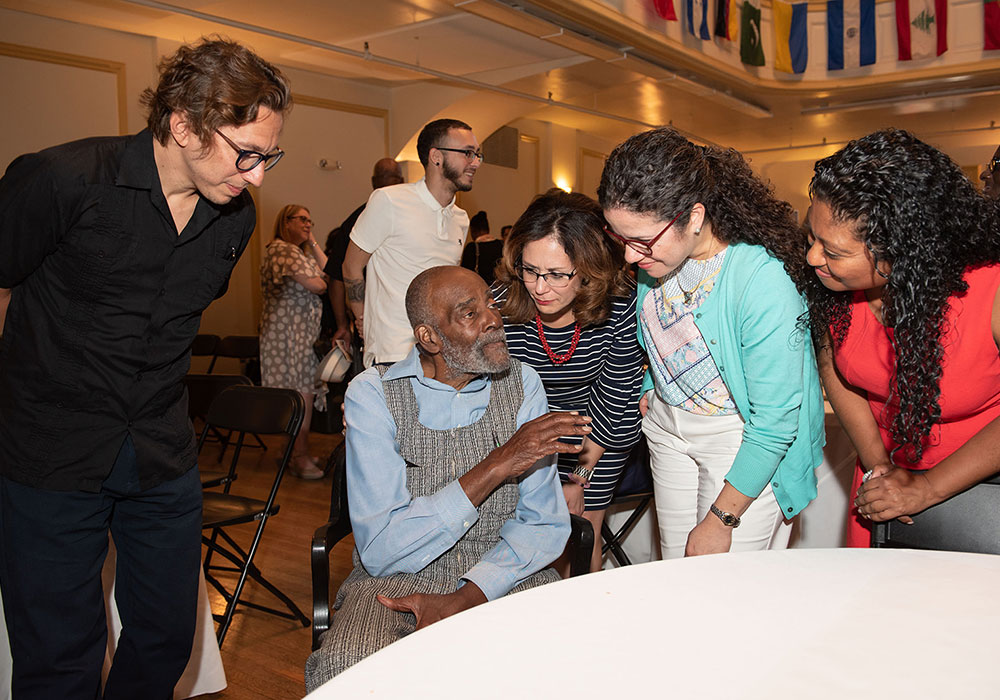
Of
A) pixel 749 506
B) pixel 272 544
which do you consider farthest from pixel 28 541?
pixel 272 544

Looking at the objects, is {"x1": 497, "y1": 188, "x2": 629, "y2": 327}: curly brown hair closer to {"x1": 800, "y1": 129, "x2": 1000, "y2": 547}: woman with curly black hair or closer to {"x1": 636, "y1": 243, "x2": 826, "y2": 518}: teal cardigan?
{"x1": 636, "y1": 243, "x2": 826, "y2": 518}: teal cardigan

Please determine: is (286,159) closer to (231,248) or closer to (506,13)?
(506,13)

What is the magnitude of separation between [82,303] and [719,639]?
1430 millimetres

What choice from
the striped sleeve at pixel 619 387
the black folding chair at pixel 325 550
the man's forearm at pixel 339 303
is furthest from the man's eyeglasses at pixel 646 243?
the man's forearm at pixel 339 303

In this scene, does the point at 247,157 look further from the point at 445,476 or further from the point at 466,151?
the point at 466,151

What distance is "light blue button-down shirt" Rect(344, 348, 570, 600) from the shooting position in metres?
1.92

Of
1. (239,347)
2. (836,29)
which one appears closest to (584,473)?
(239,347)

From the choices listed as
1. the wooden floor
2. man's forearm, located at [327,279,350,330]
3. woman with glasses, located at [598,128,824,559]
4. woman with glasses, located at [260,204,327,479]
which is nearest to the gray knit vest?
woman with glasses, located at [598,128,824,559]

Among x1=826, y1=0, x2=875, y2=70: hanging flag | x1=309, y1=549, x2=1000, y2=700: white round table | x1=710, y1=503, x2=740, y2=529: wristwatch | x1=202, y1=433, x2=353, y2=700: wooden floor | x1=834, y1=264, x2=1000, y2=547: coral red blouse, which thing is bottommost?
x1=202, y1=433, x2=353, y2=700: wooden floor

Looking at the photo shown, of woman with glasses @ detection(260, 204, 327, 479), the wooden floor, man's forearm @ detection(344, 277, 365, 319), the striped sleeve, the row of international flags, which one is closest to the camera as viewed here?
the striped sleeve

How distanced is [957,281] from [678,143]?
0.67m

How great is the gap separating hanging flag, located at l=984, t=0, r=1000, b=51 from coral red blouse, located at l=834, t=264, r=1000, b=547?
9589mm

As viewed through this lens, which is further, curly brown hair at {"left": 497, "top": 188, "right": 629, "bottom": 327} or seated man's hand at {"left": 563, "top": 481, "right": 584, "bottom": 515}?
seated man's hand at {"left": 563, "top": 481, "right": 584, "bottom": 515}

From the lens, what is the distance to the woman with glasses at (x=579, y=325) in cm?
234
